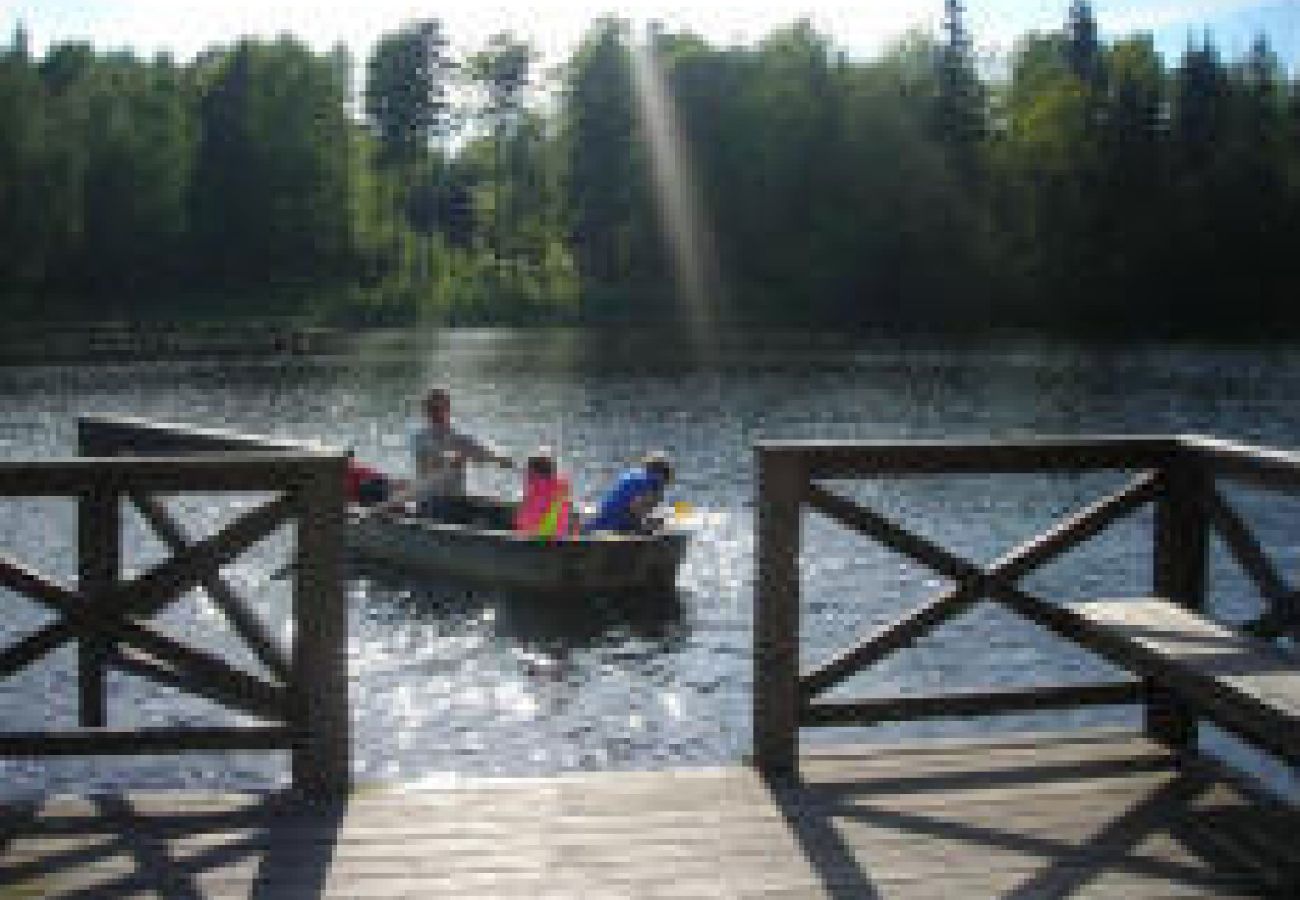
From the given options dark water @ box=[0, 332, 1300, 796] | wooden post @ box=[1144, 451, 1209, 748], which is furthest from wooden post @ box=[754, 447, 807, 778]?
dark water @ box=[0, 332, 1300, 796]

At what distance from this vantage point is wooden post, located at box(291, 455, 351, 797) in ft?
21.9

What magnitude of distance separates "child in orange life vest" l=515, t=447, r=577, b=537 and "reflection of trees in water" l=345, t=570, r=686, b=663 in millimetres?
934

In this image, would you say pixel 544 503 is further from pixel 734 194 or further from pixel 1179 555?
pixel 734 194

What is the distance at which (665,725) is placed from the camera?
1523cm

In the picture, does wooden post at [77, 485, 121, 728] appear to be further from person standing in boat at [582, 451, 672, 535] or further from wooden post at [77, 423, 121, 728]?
person standing in boat at [582, 451, 672, 535]

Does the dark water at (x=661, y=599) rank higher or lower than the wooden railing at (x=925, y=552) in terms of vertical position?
lower

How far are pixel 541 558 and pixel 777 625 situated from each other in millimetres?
12746

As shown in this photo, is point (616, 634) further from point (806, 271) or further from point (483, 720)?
point (806, 271)

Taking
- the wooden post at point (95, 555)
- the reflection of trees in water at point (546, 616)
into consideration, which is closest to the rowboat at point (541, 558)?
the reflection of trees in water at point (546, 616)

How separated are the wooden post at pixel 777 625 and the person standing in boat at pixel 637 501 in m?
13.0

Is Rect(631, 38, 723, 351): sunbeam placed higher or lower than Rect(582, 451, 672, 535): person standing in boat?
higher

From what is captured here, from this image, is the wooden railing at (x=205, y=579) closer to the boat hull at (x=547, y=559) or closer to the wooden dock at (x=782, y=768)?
the wooden dock at (x=782, y=768)

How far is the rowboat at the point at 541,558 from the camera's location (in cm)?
1959

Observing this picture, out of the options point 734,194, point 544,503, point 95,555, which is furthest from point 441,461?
point 734,194
